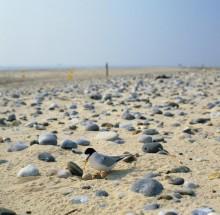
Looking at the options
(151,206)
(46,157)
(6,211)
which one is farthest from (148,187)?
(46,157)

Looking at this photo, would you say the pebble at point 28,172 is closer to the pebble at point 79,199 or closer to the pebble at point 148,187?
the pebble at point 79,199

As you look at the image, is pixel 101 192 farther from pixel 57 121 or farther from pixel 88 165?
pixel 57 121

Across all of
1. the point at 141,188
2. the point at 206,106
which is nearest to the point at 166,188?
the point at 141,188

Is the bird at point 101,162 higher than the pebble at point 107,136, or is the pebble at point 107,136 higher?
the bird at point 101,162

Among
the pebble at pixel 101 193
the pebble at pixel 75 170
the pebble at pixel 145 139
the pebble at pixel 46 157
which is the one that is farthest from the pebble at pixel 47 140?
the pebble at pixel 101 193

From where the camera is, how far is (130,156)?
3.67m

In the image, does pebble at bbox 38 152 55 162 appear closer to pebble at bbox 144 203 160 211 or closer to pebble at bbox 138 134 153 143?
pebble at bbox 138 134 153 143

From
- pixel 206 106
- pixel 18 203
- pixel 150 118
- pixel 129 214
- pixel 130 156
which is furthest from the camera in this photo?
pixel 206 106

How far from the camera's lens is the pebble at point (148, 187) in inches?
111

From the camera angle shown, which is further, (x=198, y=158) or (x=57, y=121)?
(x=57, y=121)

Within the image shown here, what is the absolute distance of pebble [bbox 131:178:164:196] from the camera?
9.28 feet

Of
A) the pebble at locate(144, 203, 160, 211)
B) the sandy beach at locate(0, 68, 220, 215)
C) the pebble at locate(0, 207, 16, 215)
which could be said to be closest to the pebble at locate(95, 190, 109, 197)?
the sandy beach at locate(0, 68, 220, 215)

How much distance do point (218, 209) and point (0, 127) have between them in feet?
13.9

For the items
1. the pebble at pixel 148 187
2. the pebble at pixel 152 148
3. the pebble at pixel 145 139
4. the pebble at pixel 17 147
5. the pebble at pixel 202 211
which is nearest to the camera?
the pebble at pixel 202 211
